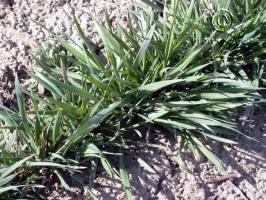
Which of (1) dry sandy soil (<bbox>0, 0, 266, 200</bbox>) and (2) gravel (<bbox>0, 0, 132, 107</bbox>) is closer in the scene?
(1) dry sandy soil (<bbox>0, 0, 266, 200</bbox>)

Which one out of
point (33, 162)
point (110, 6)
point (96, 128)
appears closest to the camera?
point (33, 162)

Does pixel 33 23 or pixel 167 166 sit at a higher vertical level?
pixel 33 23

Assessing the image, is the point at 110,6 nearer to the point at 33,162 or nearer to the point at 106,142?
the point at 106,142

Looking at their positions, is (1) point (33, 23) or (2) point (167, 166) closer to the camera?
(2) point (167, 166)

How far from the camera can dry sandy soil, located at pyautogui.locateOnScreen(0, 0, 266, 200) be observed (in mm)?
1826

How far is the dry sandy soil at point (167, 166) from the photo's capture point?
1.83 metres

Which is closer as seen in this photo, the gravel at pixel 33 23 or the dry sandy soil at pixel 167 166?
the dry sandy soil at pixel 167 166

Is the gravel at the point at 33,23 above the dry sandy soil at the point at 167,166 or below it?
above

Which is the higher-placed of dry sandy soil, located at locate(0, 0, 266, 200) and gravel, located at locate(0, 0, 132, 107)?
gravel, located at locate(0, 0, 132, 107)

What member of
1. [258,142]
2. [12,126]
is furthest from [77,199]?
[258,142]

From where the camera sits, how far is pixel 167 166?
73.3 inches

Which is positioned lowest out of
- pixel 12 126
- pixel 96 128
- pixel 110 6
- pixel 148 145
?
pixel 148 145

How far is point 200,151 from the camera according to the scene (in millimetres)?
1887

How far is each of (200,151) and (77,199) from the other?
0.48 metres
